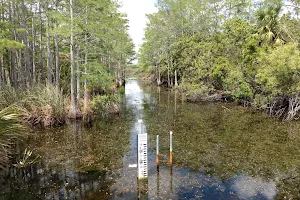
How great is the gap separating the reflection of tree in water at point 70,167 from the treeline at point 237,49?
10398 millimetres

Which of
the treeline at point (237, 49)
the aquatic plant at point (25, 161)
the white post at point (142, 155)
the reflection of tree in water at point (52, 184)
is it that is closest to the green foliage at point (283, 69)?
the treeline at point (237, 49)

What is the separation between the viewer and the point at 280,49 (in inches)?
534

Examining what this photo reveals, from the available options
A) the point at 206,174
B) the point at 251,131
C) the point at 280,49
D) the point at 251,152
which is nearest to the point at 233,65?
the point at 280,49

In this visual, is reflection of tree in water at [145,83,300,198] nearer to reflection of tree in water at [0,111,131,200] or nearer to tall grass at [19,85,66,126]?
reflection of tree in water at [0,111,131,200]

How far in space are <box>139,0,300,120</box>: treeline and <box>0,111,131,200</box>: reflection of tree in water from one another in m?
10.4

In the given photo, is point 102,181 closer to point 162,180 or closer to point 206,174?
point 162,180

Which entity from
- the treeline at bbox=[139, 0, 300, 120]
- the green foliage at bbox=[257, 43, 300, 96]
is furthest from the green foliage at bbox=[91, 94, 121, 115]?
the green foliage at bbox=[257, 43, 300, 96]

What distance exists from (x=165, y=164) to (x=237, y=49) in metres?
15.2

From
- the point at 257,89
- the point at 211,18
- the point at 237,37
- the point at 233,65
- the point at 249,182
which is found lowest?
the point at 249,182

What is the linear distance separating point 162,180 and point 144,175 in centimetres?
54

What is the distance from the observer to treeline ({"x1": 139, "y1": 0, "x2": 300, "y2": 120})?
1429 cm

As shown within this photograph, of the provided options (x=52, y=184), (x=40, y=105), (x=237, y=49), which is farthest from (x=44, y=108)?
(x=237, y=49)

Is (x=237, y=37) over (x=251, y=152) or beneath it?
over

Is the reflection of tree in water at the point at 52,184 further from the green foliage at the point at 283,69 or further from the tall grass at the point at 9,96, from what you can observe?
the green foliage at the point at 283,69
